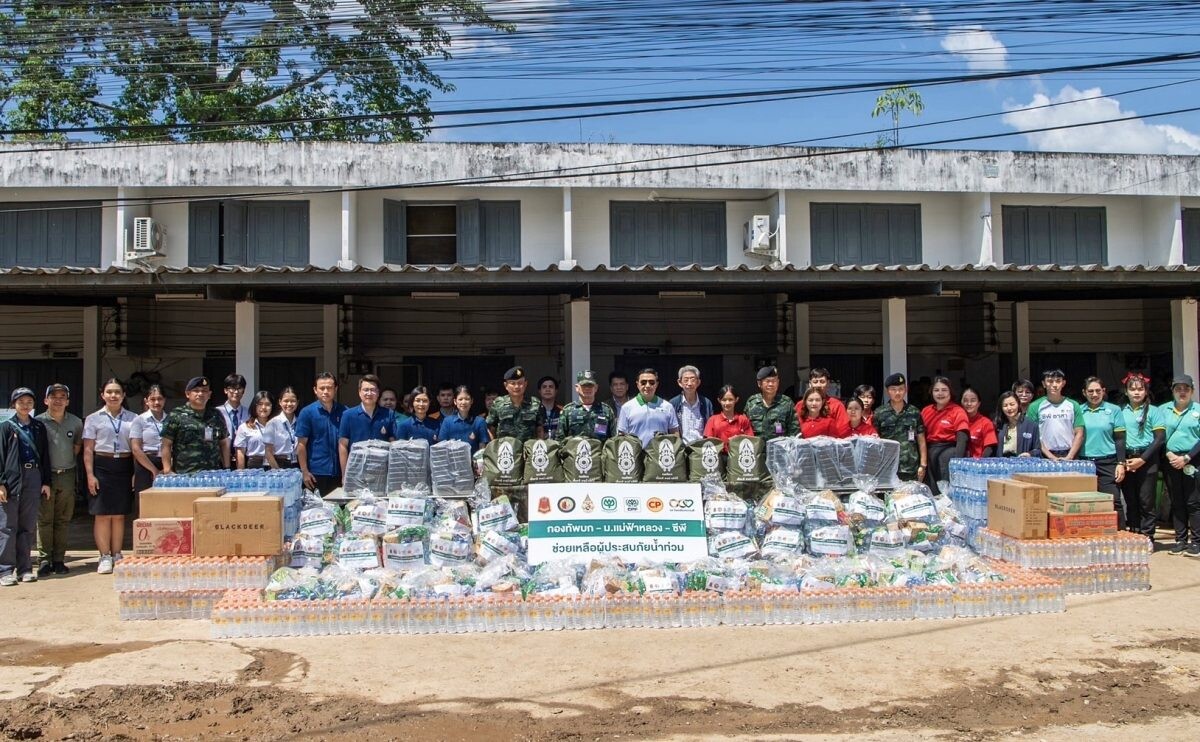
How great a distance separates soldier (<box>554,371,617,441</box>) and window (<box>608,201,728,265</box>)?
6.08 meters

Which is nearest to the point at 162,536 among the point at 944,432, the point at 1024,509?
the point at 1024,509

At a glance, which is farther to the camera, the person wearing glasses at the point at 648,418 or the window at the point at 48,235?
the window at the point at 48,235

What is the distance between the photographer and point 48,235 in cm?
1385

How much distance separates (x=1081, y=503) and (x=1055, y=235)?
29.6 ft

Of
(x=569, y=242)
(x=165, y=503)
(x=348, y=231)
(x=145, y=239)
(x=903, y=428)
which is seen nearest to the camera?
(x=165, y=503)

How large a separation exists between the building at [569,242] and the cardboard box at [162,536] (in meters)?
5.80

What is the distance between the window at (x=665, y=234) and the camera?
1423 cm

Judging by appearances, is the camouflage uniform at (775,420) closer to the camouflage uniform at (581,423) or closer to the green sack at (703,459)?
the green sack at (703,459)

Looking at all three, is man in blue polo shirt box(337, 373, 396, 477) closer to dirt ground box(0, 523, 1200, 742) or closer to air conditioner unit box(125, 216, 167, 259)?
dirt ground box(0, 523, 1200, 742)

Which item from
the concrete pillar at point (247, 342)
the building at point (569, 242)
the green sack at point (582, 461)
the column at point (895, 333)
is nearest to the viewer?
the green sack at point (582, 461)

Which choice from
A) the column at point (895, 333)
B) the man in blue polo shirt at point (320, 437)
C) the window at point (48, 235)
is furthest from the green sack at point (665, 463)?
the window at point (48, 235)

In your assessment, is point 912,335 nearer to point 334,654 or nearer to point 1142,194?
point 1142,194

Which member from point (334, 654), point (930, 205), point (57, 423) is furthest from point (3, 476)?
point (930, 205)

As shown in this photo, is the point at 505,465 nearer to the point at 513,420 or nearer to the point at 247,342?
the point at 513,420
